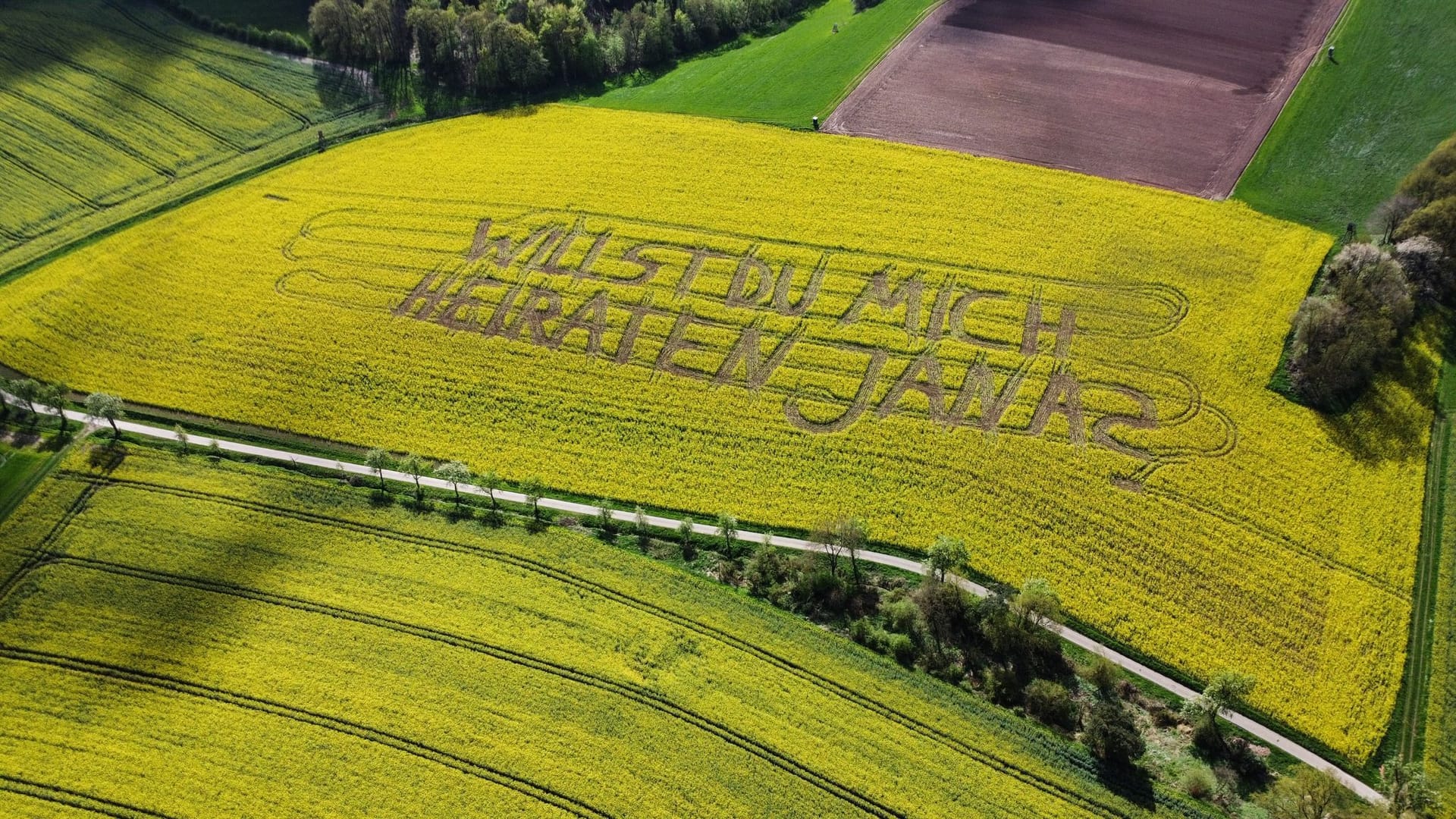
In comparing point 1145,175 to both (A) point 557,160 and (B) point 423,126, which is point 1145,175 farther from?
(B) point 423,126

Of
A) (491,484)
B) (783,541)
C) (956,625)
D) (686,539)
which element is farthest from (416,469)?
(956,625)

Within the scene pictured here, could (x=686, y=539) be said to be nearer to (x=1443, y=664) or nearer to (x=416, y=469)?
(x=416, y=469)

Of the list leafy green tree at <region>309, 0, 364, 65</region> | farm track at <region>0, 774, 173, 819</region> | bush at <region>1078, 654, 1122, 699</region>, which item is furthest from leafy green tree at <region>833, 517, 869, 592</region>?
leafy green tree at <region>309, 0, 364, 65</region>

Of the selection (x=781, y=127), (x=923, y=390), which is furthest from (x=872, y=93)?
(x=923, y=390)

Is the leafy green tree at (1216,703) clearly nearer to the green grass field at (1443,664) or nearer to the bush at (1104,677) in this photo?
the bush at (1104,677)

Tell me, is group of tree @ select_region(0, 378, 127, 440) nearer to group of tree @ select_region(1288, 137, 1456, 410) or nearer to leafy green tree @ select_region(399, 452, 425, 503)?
leafy green tree @ select_region(399, 452, 425, 503)

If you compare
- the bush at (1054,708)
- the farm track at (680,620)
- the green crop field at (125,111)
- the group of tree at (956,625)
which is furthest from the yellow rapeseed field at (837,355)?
the green crop field at (125,111)
